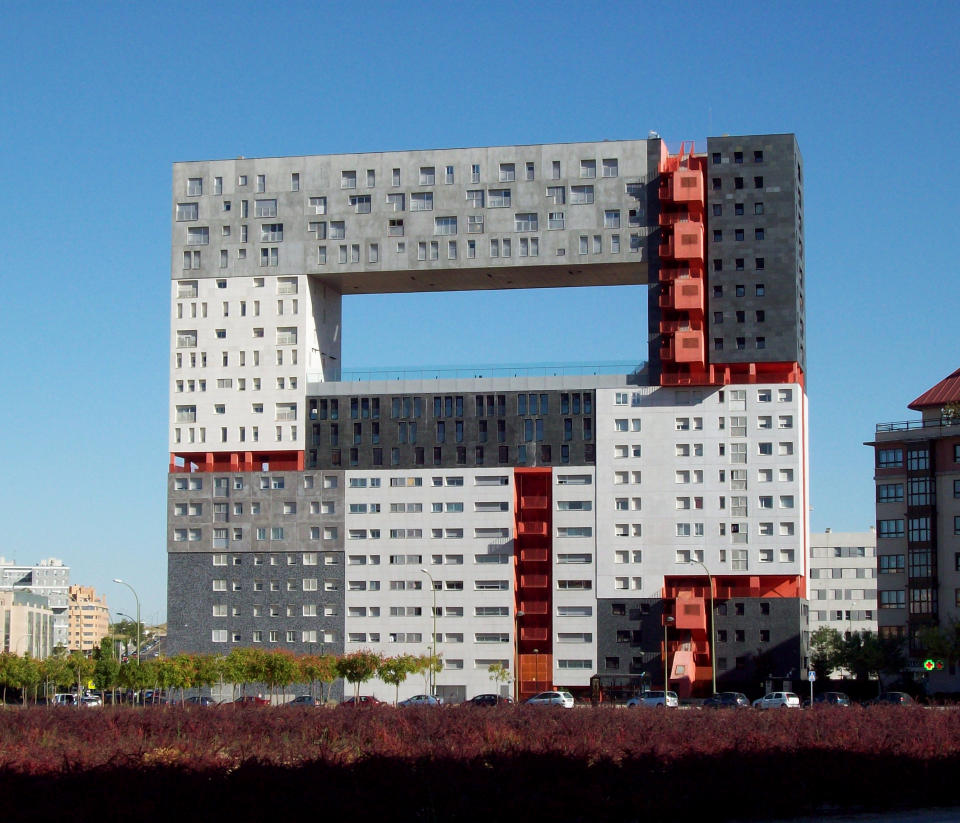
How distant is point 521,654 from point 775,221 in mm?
40611

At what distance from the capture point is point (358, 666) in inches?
4469

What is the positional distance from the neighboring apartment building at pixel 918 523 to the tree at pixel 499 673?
33.5 meters

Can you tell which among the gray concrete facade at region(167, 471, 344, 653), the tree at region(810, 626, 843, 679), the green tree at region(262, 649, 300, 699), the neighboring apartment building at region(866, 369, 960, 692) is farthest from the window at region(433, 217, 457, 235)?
the tree at region(810, 626, 843, 679)

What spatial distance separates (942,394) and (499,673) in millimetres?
47721

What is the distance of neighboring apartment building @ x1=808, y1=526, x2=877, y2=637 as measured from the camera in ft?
648

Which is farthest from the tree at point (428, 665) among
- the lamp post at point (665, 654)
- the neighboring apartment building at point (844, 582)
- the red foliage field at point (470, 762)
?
the neighboring apartment building at point (844, 582)

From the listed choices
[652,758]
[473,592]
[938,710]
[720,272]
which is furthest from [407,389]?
[652,758]

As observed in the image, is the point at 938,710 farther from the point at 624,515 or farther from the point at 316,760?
the point at 624,515

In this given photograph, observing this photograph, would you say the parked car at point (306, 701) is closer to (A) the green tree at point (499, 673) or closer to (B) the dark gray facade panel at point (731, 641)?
(A) the green tree at point (499, 673)

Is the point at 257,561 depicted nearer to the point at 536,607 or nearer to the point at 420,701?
the point at 536,607

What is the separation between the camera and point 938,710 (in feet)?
148

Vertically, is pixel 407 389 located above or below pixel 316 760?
above

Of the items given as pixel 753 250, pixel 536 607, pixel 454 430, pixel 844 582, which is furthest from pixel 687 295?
pixel 844 582

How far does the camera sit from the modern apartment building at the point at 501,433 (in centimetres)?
12088
